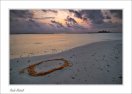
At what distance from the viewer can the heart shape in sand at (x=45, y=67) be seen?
2.28 meters

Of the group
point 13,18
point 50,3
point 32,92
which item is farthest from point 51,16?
point 32,92

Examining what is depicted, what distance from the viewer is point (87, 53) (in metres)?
2.34

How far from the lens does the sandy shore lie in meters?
2.27

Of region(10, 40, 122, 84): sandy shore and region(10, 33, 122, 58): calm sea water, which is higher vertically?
region(10, 33, 122, 58): calm sea water

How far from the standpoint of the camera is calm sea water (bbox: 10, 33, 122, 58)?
2.28 metres

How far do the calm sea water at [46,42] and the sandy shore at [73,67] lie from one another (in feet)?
0.13

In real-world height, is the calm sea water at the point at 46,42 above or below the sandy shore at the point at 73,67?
above

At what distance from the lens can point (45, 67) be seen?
2.29m

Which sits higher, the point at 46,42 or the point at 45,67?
the point at 46,42

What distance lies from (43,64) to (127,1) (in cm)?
86

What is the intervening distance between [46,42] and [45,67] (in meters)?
0.21

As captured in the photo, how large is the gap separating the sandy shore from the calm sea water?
0.13 ft

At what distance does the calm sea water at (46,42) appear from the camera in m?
2.28

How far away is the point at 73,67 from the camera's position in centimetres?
229
